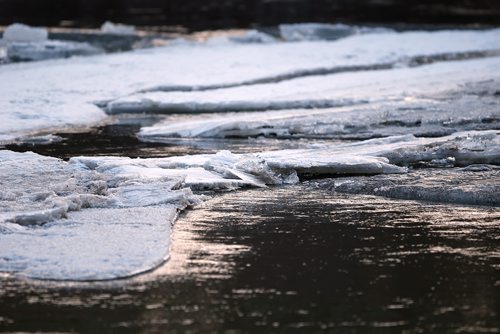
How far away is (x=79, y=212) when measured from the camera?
7.36 metres

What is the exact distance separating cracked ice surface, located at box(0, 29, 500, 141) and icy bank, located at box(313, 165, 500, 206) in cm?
448

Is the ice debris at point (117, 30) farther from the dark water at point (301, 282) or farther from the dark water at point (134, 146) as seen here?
the dark water at point (301, 282)

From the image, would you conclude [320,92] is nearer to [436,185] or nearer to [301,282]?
[436,185]

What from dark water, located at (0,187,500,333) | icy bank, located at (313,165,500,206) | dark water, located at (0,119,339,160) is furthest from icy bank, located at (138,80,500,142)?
dark water, located at (0,187,500,333)

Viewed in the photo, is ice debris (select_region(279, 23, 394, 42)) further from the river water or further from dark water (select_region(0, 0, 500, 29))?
the river water

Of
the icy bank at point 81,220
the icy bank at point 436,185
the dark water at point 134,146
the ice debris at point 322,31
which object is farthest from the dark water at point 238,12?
the icy bank at point 81,220

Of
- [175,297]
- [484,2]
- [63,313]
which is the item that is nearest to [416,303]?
[175,297]

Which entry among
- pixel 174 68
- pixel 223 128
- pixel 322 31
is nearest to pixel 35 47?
pixel 174 68

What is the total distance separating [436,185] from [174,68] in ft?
31.9

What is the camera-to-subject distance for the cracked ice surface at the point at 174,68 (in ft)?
43.2

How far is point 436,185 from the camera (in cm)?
834

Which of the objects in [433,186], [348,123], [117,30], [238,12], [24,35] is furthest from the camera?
[238,12]

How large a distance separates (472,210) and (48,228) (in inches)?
125

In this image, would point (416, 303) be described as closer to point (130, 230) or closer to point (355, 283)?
point (355, 283)
